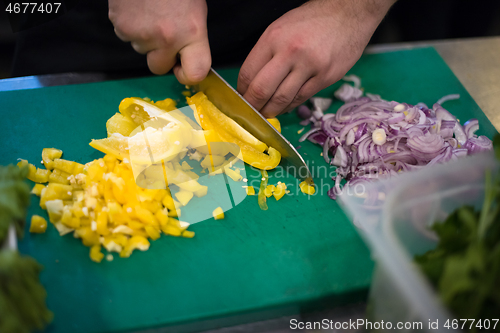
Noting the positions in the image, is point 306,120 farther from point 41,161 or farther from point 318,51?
point 41,161

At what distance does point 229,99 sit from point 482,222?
1220mm

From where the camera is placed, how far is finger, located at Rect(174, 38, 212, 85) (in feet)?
5.63

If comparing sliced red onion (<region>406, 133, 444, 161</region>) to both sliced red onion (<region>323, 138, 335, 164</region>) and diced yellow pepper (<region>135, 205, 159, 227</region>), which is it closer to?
sliced red onion (<region>323, 138, 335, 164</region>)

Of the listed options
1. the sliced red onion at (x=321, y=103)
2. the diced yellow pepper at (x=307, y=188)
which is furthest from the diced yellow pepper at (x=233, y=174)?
the sliced red onion at (x=321, y=103)

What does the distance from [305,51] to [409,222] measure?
986 mm

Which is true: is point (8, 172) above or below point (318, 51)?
below

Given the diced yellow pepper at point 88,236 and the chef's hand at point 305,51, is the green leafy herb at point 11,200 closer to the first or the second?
the diced yellow pepper at point 88,236

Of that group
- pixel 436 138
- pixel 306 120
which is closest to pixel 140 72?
pixel 306 120

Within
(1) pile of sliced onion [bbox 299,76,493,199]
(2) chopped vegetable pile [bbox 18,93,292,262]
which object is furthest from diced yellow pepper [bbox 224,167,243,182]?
(1) pile of sliced onion [bbox 299,76,493,199]

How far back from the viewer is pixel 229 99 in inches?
71.1

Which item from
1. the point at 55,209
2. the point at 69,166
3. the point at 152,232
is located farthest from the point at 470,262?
the point at 69,166

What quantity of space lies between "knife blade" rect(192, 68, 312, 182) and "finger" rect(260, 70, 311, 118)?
0.44 ft

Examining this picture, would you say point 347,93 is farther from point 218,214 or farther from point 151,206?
point 151,206

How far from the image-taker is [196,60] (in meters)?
1.72
